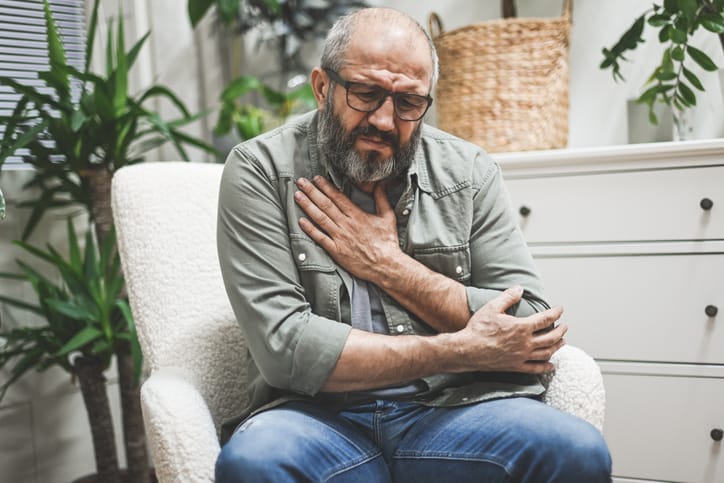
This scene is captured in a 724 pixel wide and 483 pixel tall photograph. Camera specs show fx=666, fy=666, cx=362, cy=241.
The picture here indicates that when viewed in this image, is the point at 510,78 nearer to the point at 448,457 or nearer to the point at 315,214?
the point at 315,214

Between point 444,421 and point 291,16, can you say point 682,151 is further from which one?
point 291,16

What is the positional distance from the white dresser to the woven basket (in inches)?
6.6

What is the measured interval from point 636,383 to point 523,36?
0.98m

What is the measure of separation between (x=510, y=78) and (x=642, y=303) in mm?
712

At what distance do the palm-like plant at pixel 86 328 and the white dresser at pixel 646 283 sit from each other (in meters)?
1.16

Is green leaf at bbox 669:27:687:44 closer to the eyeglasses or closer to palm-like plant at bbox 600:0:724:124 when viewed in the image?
palm-like plant at bbox 600:0:724:124

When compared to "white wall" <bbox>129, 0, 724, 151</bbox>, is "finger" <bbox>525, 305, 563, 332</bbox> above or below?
below

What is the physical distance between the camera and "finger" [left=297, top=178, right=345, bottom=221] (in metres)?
1.24

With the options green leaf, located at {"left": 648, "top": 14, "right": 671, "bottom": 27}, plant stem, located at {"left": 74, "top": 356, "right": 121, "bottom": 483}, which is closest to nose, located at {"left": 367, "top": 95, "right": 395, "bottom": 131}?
green leaf, located at {"left": 648, "top": 14, "right": 671, "bottom": 27}

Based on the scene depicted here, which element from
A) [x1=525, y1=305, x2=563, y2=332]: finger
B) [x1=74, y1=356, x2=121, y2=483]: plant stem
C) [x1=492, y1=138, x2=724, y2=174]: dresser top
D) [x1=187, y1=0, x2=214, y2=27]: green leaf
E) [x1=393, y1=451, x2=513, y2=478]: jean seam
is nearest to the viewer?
Answer: [x1=393, y1=451, x2=513, y2=478]: jean seam

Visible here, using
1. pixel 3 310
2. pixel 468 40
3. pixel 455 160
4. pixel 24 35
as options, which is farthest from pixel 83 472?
pixel 468 40

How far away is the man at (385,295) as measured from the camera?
3.54 ft

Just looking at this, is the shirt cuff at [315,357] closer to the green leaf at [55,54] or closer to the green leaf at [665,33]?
the green leaf at [55,54]

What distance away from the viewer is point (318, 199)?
1.24 meters
